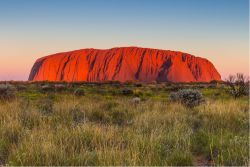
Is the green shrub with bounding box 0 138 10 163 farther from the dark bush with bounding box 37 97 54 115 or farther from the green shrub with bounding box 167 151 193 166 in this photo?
the dark bush with bounding box 37 97 54 115

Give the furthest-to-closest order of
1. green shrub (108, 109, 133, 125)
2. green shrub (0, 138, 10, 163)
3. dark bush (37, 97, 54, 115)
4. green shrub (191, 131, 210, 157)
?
1. dark bush (37, 97, 54, 115)
2. green shrub (108, 109, 133, 125)
3. green shrub (191, 131, 210, 157)
4. green shrub (0, 138, 10, 163)

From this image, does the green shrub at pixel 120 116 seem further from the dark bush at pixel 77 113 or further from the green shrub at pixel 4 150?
the green shrub at pixel 4 150

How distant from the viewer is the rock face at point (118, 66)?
12262 cm

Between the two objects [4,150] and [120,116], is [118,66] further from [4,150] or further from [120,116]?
[4,150]

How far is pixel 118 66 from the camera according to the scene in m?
125

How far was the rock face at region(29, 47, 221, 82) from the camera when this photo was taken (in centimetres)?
12262

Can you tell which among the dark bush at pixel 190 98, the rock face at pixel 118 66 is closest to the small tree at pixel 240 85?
the dark bush at pixel 190 98

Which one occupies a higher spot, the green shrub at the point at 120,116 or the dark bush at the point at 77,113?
the dark bush at the point at 77,113

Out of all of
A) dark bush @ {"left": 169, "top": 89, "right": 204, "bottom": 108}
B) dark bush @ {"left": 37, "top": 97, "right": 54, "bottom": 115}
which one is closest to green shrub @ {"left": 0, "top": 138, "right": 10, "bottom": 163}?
dark bush @ {"left": 37, "top": 97, "right": 54, "bottom": 115}

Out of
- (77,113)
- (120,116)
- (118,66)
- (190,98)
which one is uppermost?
(118,66)

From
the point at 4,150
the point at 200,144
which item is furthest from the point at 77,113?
the point at 200,144

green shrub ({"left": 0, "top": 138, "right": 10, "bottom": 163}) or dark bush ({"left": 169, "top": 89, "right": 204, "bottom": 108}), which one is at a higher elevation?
dark bush ({"left": 169, "top": 89, "right": 204, "bottom": 108})

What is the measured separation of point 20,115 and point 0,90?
778cm

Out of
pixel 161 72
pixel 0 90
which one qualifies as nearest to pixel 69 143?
pixel 0 90
